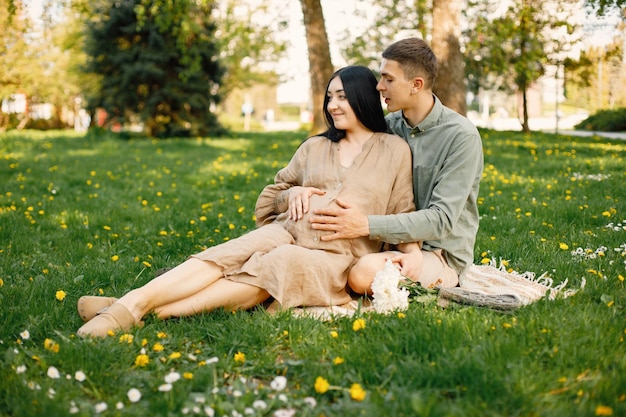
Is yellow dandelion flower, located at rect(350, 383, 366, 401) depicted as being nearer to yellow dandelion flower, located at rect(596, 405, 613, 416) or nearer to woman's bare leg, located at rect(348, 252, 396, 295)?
yellow dandelion flower, located at rect(596, 405, 613, 416)

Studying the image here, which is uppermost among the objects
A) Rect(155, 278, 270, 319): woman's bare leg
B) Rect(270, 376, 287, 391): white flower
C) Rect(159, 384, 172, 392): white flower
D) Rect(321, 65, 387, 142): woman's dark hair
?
Rect(321, 65, 387, 142): woman's dark hair

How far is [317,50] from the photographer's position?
41.1 ft

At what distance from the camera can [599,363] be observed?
2.55 m

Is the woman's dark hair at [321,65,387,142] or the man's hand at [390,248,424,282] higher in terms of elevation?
the woman's dark hair at [321,65,387,142]

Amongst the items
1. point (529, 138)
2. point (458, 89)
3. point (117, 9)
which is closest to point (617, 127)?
point (529, 138)

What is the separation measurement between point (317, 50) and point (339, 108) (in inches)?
367

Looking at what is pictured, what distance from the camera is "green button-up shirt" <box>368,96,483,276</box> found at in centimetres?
345

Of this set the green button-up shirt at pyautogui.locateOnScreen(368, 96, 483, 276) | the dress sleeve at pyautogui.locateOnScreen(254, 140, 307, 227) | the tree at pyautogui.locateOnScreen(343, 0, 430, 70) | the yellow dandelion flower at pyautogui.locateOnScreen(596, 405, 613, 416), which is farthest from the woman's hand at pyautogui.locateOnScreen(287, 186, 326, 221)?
the tree at pyautogui.locateOnScreen(343, 0, 430, 70)

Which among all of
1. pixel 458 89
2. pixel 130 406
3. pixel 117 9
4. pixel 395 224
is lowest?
pixel 130 406

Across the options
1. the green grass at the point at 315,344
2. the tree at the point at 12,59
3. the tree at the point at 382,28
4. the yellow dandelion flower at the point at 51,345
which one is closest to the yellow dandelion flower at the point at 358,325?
the green grass at the point at 315,344

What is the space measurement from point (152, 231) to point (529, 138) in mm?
11888

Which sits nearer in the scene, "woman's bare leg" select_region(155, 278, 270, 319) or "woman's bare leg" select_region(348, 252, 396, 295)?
"woman's bare leg" select_region(155, 278, 270, 319)

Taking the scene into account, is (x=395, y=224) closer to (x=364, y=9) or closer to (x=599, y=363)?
(x=599, y=363)

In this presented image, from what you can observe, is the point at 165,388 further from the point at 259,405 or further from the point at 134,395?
the point at 259,405
